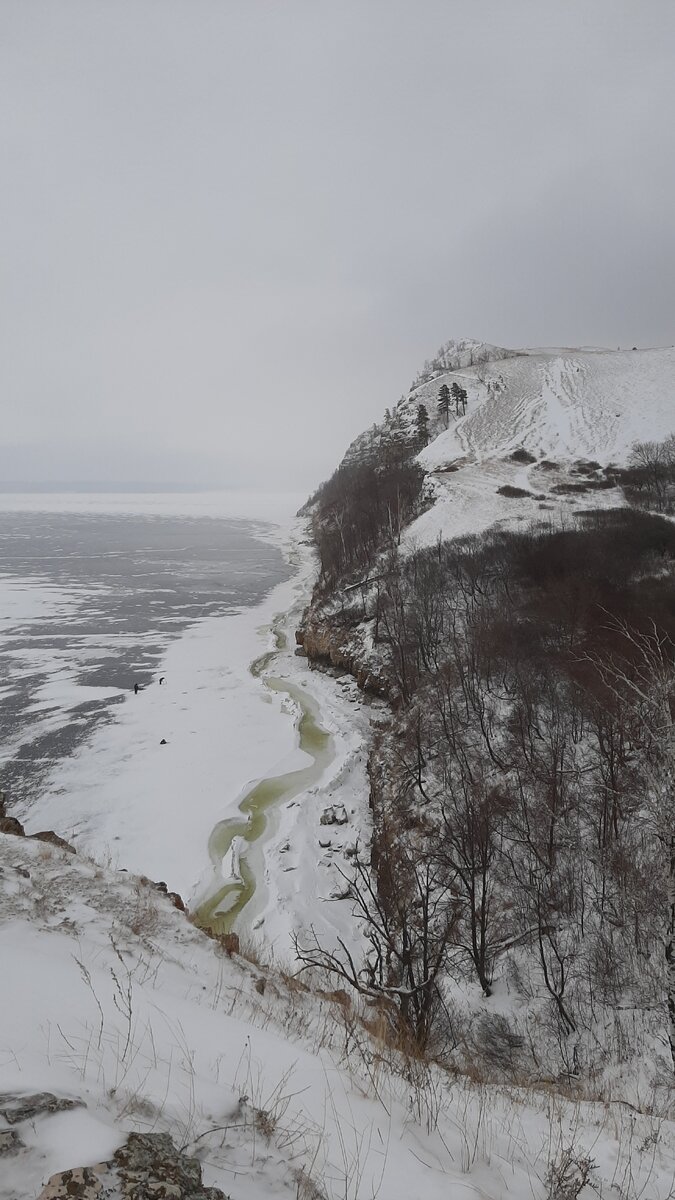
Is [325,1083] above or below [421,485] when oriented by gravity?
below

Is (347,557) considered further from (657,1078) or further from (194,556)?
(194,556)

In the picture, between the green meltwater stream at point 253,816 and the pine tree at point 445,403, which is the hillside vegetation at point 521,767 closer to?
the green meltwater stream at point 253,816

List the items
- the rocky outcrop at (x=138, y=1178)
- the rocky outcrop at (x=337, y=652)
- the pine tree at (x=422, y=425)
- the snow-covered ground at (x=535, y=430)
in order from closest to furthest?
1. the rocky outcrop at (x=138, y=1178)
2. the rocky outcrop at (x=337, y=652)
3. the snow-covered ground at (x=535, y=430)
4. the pine tree at (x=422, y=425)

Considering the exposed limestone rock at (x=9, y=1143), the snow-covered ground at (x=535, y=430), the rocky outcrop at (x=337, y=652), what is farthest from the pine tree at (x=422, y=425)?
the exposed limestone rock at (x=9, y=1143)

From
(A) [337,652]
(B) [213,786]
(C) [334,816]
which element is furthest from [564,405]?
(B) [213,786]

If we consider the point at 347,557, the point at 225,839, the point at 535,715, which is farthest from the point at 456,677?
the point at 347,557

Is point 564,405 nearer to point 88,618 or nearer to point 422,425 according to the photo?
point 422,425
